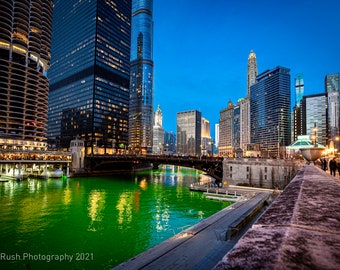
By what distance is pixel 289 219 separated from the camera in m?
3.98

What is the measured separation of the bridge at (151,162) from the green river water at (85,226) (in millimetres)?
22443

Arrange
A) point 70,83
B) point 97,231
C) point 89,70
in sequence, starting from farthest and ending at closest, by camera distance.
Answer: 1. point 70,83
2. point 89,70
3. point 97,231

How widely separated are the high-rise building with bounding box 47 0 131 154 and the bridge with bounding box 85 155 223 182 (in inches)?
1741

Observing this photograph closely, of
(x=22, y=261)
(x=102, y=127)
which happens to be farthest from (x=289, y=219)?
(x=102, y=127)

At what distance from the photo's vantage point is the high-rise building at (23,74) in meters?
108

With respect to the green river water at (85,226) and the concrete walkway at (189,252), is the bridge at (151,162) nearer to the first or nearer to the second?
the green river water at (85,226)

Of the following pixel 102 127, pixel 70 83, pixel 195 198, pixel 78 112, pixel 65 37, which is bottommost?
pixel 195 198

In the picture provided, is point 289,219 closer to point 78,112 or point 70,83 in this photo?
point 78,112

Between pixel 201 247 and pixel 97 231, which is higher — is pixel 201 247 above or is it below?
above

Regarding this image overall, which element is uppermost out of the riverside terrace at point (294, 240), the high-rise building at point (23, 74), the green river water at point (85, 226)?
the high-rise building at point (23, 74)

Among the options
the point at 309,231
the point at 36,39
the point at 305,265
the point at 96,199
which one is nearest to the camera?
the point at 305,265

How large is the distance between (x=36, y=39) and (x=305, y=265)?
15734 centimetres

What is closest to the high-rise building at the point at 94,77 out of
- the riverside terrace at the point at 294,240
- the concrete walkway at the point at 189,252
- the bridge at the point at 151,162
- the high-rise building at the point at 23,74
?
the high-rise building at the point at 23,74

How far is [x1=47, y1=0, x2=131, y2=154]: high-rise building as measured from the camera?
159875mm
